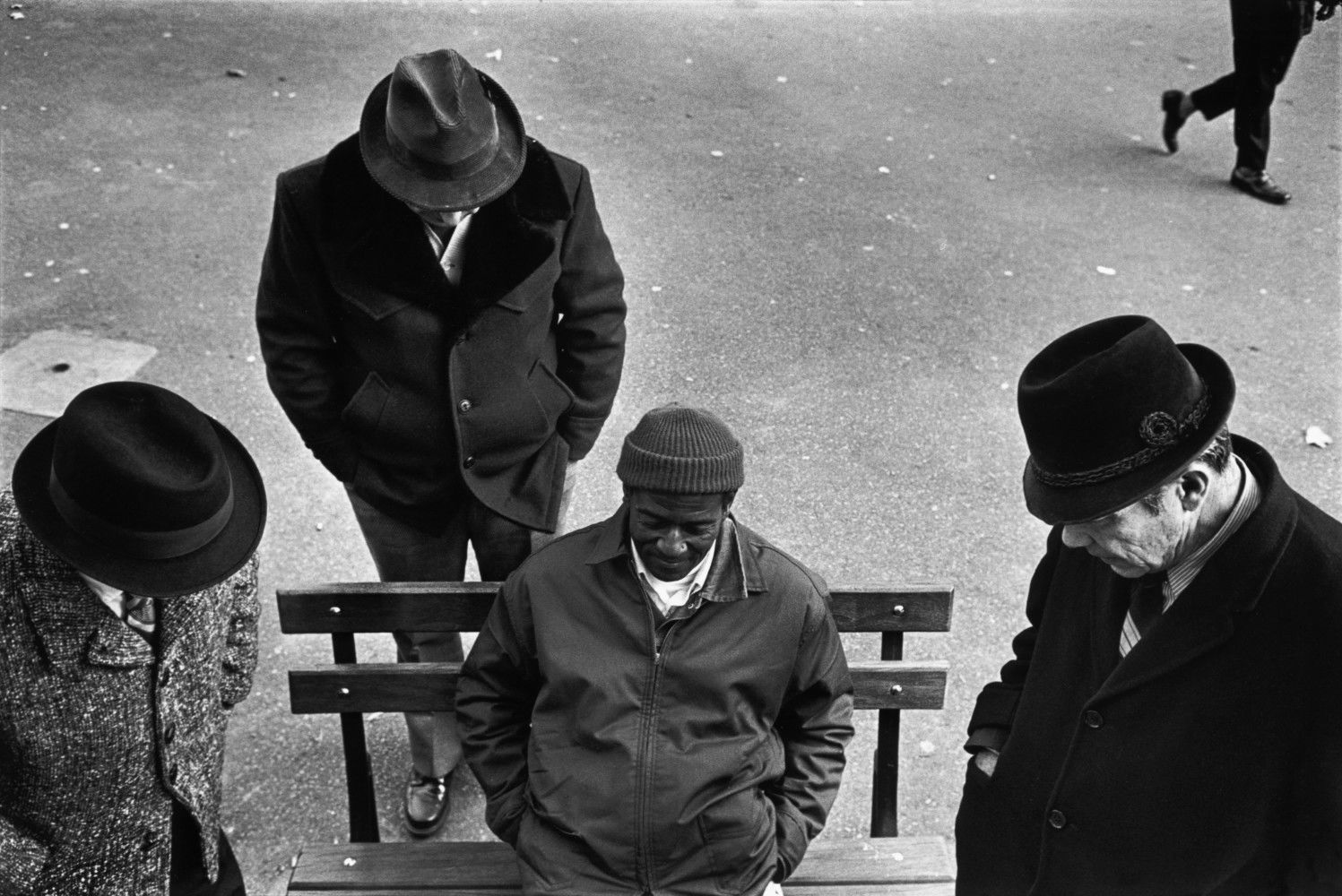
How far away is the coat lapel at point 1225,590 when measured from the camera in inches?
91.2

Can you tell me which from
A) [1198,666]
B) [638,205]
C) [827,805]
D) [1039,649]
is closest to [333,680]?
[827,805]

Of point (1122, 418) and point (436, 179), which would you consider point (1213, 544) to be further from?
point (436, 179)

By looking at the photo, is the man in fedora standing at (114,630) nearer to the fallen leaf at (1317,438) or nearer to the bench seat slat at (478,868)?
the bench seat slat at (478,868)

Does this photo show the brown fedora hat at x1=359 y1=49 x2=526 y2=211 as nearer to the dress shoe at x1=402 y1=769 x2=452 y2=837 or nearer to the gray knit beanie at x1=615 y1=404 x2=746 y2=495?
the gray knit beanie at x1=615 y1=404 x2=746 y2=495

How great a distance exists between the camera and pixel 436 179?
322cm

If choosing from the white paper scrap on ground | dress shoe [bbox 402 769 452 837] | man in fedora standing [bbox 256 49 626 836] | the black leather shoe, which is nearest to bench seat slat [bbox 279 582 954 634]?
man in fedora standing [bbox 256 49 626 836]

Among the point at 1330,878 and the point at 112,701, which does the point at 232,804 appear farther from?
the point at 1330,878

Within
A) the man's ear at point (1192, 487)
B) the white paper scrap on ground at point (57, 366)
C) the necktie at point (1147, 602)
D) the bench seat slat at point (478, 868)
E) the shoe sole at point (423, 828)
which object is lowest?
the shoe sole at point (423, 828)

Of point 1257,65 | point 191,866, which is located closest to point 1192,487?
point 191,866

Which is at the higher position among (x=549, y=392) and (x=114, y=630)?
(x=114, y=630)

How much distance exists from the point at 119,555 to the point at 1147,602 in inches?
73.2

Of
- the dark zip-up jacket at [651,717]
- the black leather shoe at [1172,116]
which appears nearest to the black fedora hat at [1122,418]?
the dark zip-up jacket at [651,717]

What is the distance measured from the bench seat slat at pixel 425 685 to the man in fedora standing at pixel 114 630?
0.52 metres

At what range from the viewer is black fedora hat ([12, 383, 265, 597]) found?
95.3 inches
